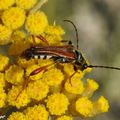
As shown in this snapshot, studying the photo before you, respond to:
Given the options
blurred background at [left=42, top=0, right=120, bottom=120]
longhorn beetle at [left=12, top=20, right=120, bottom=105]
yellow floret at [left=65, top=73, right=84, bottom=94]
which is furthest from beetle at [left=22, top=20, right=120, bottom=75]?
blurred background at [left=42, top=0, right=120, bottom=120]

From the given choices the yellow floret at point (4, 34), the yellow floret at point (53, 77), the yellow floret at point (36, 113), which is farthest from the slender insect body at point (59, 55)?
the yellow floret at point (36, 113)

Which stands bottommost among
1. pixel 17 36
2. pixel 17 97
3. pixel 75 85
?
pixel 17 97

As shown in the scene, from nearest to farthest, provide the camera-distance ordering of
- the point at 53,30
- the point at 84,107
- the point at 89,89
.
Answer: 1. the point at 84,107
2. the point at 89,89
3. the point at 53,30

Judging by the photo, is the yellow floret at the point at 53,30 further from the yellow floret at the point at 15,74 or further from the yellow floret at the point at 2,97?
the yellow floret at the point at 2,97

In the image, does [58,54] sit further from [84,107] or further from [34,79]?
[84,107]

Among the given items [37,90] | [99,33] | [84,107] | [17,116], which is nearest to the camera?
[17,116]

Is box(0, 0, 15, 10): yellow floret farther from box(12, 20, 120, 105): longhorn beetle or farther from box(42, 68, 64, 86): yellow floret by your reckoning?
box(42, 68, 64, 86): yellow floret

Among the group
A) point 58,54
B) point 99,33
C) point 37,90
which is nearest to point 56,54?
point 58,54

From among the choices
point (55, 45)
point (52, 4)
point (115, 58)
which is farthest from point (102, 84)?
point (55, 45)

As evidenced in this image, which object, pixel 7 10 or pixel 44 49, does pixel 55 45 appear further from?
pixel 7 10
